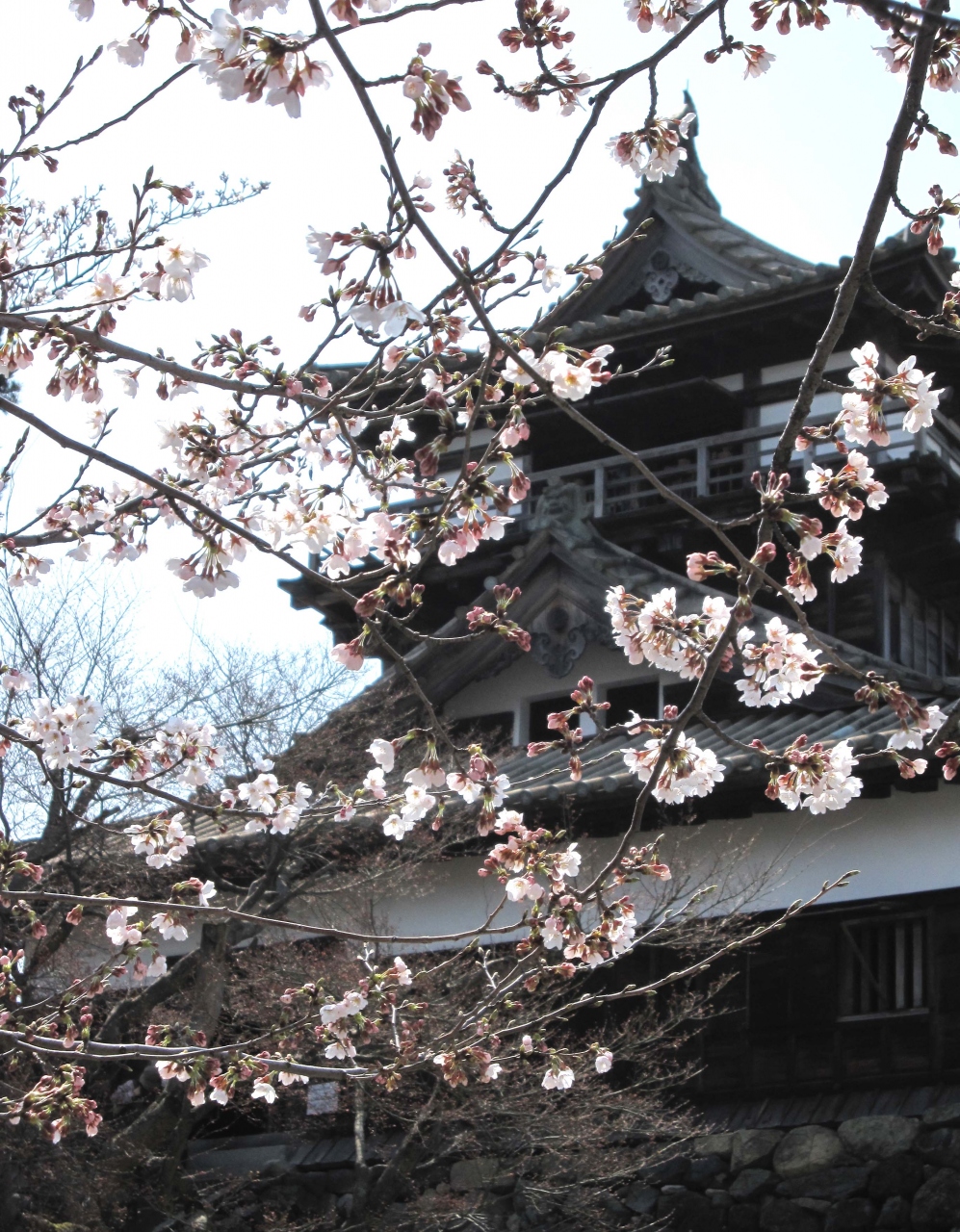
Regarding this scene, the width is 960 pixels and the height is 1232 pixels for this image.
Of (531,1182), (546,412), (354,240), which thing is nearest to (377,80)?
(354,240)

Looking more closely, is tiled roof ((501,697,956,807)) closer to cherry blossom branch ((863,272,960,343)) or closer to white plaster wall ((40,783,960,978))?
white plaster wall ((40,783,960,978))

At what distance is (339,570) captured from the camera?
5.09m

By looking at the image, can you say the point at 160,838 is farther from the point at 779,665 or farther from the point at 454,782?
the point at 779,665

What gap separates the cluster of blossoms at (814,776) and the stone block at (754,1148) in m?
5.39

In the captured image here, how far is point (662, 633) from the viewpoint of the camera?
14.5 ft

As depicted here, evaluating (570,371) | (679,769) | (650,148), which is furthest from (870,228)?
(679,769)

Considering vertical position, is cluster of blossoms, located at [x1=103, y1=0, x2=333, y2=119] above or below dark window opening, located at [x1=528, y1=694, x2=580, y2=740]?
above

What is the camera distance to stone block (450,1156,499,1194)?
951 centimetres

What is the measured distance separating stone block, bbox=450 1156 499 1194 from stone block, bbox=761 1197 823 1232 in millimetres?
1639

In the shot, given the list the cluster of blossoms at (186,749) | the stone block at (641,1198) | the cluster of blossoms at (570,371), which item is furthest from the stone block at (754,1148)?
the cluster of blossoms at (570,371)

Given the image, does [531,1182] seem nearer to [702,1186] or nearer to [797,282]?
[702,1186]

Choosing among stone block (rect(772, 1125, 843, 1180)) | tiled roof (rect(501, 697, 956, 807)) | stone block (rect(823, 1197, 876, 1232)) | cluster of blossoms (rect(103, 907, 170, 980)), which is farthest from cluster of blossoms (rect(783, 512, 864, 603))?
stone block (rect(772, 1125, 843, 1180))

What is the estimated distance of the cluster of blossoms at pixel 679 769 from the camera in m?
4.25

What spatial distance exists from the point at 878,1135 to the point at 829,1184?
1.32 feet
